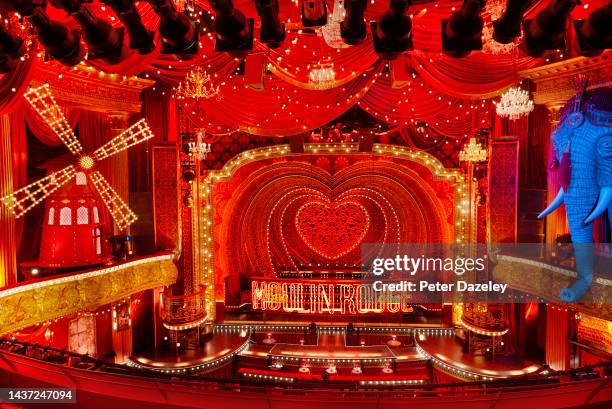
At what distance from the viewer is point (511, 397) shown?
391 centimetres

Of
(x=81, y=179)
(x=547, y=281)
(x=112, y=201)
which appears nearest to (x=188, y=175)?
(x=112, y=201)

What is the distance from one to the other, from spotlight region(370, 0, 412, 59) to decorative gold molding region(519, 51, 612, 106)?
421 cm

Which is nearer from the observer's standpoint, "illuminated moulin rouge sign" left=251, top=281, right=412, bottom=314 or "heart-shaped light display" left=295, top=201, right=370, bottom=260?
"illuminated moulin rouge sign" left=251, top=281, right=412, bottom=314

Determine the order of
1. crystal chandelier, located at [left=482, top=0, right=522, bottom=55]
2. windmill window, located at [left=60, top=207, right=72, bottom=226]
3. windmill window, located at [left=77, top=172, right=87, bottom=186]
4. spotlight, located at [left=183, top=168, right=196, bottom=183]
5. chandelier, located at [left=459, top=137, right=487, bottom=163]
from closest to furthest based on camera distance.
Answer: crystal chandelier, located at [left=482, top=0, right=522, bottom=55] → windmill window, located at [left=60, top=207, right=72, bottom=226] → windmill window, located at [left=77, top=172, right=87, bottom=186] → chandelier, located at [left=459, top=137, right=487, bottom=163] → spotlight, located at [left=183, top=168, right=196, bottom=183]

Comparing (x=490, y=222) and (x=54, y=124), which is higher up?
(x=54, y=124)

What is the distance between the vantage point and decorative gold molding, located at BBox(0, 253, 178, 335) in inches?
256

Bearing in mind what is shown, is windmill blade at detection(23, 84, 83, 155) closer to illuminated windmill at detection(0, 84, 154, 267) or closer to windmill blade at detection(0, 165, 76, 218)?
illuminated windmill at detection(0, 84, 154, 267)

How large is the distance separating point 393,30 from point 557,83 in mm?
5362

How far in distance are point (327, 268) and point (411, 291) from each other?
247 centimetres

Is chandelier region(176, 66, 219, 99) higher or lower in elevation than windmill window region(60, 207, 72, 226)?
higher

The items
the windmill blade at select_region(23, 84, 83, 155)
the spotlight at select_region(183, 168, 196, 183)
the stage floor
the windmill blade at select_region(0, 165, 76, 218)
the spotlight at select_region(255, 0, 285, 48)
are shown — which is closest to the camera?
the spotlight at select_region(255, 0, 285, 48)

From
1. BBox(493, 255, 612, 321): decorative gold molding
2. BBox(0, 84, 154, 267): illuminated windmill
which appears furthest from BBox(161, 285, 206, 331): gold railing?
BBox(493, 255, 612, 321): decorative gold molding

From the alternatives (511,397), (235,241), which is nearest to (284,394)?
(511,397)

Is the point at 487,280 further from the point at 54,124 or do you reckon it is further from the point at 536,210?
the point at 54,124
